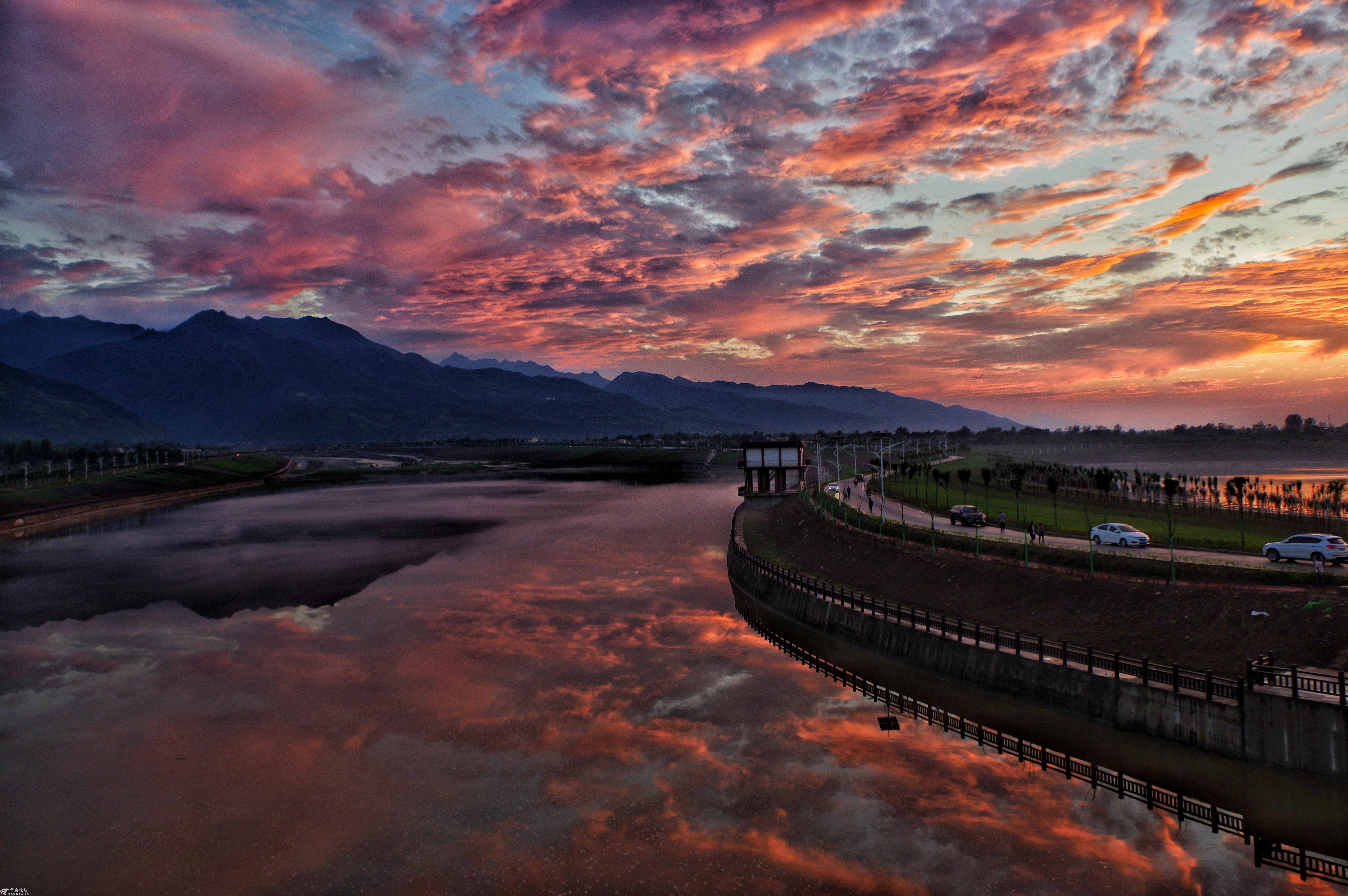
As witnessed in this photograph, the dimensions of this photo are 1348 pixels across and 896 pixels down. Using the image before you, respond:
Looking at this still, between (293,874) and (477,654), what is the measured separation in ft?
66.4

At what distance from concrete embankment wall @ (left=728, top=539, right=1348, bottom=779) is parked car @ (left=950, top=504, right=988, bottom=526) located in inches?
915

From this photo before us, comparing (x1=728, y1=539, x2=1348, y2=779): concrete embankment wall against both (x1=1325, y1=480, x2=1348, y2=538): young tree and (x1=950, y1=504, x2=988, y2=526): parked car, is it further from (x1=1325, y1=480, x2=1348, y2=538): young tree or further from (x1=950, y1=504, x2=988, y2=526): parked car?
(x1=1325, y1=480, x2=1348, y2=538): young tree

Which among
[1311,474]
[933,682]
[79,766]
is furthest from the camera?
[1311,474]

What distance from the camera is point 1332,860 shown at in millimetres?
20203

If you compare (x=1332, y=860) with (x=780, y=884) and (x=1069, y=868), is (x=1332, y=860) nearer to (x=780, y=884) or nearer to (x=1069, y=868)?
(x=1069, y=868)

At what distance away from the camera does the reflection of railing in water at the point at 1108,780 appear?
20.2m

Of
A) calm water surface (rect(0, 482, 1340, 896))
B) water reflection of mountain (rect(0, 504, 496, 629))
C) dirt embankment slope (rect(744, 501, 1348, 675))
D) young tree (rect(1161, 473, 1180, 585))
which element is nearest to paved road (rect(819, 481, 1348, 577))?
young tree (rect(1161, 473, 1180, 585))

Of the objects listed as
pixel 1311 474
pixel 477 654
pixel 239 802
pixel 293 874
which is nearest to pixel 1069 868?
pixel 293 874

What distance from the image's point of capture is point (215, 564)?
240 ft

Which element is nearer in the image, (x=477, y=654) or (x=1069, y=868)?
(x=1069, y=868)

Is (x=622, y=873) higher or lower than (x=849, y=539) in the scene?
lower

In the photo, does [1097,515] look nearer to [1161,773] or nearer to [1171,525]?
[1171,525]

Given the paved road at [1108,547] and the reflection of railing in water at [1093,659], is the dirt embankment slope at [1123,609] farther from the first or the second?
the paved road at [1108,547]

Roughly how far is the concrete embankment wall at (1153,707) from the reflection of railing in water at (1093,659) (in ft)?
1.24
